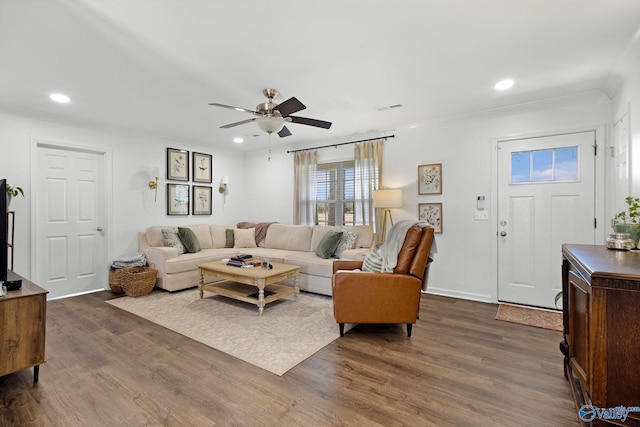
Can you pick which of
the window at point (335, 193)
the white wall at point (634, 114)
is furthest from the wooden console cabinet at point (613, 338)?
the window at point (335, 193)

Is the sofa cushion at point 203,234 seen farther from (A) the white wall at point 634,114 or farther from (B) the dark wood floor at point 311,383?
(A) the white wall at point 634,114

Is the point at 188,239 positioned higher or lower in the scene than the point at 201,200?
lower

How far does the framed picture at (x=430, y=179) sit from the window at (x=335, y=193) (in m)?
1.12

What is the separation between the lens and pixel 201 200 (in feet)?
18.7

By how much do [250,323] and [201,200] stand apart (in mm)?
3251

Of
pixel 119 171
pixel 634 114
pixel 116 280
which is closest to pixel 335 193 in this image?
pixel 119 171

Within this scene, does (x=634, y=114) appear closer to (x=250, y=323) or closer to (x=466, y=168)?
(x=466, y=168)

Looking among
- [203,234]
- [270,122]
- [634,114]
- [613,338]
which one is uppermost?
[270,122]

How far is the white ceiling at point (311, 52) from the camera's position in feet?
6.32

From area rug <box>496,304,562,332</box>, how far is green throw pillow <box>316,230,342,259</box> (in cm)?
215

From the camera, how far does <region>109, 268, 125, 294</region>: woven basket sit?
13.7 ft

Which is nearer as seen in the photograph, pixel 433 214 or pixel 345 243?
pixel 433 214

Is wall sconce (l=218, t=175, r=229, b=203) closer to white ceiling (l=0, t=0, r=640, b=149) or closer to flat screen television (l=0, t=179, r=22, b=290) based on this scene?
white ceiling (l=0, t=0, r=640, b=149)

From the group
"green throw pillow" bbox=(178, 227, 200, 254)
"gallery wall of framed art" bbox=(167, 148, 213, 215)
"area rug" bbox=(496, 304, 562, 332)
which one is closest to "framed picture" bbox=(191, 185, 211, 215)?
"gallery wall of framed art" bbox=(167, 148, 213, 215)
